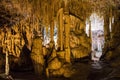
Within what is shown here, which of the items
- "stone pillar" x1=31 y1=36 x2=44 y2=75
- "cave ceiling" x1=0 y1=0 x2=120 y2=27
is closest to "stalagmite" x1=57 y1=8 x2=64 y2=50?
"cave ceiling" x1=0 y1=0 x2=120 y2=27

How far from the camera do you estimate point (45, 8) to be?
12266 mm

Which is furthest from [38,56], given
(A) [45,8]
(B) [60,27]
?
(A) [45,8]

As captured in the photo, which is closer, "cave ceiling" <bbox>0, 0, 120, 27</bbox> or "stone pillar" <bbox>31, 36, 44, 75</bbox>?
"cave ceiling" <bbox>0, 0, 120, 27</bbox>

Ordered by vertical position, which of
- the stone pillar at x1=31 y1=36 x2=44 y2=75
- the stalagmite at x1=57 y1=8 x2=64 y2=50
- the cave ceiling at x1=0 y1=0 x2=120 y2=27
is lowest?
the stone pillar at x1=31 y1=36 x2=44 y2=75

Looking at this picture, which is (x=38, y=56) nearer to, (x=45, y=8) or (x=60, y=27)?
(x=60, y=27)

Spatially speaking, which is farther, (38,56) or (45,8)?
(38,56)

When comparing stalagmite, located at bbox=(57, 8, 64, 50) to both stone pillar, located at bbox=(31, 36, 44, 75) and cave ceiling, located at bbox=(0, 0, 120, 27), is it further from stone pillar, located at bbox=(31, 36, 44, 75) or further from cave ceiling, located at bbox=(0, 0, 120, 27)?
stone pillar, located at bbox=(31, 36, 44, 75)

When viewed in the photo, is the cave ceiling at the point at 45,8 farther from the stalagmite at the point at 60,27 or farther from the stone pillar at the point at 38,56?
the stone pillar at the point at 38,56

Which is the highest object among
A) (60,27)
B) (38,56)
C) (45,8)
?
(45,8)

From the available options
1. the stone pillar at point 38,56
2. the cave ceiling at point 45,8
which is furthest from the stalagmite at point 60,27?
the stone pillar at point 38,56

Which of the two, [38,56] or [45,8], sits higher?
[45,8]

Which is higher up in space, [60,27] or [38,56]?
[60,27]

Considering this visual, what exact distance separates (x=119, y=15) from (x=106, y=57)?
9.68 ft

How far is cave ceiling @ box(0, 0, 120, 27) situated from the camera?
12234 mm
